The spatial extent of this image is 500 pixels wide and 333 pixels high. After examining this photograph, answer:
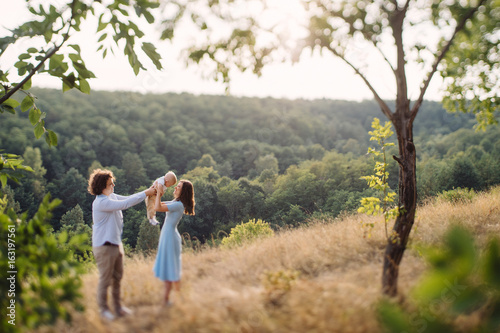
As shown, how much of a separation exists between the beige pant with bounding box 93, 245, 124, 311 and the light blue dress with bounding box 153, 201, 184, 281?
49 cm

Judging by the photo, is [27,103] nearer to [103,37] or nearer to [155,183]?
[103,37]

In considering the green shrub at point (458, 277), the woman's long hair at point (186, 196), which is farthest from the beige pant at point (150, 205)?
the green shrub at point (458, 277)

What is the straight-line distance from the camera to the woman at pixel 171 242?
4.20m

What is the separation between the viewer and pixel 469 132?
76.9 m

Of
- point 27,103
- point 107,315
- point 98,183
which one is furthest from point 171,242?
point 27,103

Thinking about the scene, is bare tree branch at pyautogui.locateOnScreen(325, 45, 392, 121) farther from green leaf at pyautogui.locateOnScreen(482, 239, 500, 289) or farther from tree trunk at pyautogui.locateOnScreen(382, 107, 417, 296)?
green leaf at pyautogui.locateOnScreen(482, 239, 500, 289)

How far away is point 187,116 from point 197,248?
11122cm

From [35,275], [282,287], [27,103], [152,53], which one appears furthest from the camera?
[27,103]

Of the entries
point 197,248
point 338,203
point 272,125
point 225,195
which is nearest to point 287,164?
point 272,125

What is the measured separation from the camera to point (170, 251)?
14.3ft

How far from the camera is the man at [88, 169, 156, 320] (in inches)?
158

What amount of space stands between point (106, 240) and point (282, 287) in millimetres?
2244

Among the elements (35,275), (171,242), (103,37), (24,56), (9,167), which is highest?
(103,37)

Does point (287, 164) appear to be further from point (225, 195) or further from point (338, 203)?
point (338, 203)
